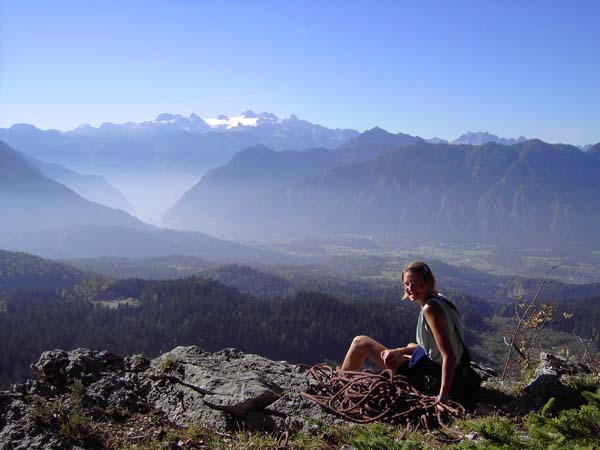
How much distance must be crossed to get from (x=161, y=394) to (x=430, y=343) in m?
5.18

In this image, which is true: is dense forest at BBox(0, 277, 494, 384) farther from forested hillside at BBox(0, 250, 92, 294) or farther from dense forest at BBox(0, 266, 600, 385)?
forested hillside at BBox(0, 250, 92, 294)

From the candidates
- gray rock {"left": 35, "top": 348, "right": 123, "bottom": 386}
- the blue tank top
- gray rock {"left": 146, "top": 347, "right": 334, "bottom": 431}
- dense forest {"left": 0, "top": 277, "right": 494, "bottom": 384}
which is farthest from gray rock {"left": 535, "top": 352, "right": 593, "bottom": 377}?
dense forest {"left": 0, "top": 277, "right": 494, "bottom": 384}

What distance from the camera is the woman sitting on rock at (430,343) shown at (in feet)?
24.9

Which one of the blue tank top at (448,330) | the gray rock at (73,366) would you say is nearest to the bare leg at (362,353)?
the blue tank top at (448,330)

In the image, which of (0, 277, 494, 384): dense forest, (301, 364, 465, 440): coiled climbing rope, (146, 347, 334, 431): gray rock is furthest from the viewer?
(0, 277, 494, 384): dense forest

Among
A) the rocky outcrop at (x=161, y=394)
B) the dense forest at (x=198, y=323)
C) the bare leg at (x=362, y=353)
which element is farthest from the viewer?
the dense forest at (x=198, y=323)

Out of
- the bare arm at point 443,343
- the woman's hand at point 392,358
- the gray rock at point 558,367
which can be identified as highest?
the bare arm at point 443,343

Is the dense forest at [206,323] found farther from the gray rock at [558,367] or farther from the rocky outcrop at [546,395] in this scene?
the rocky outcrop at [546,395]

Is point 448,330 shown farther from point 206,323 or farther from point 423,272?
point 206,323

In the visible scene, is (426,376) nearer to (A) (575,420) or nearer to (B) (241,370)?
(A) (575,420)

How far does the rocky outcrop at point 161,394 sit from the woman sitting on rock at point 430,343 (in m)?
1.82

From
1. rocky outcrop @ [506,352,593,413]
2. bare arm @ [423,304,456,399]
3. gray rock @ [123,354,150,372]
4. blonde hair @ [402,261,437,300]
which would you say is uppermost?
blonde hair @ [402,261,437,300]

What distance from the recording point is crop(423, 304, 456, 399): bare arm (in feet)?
24.6

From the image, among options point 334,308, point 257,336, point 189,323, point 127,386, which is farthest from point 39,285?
point 127,386
